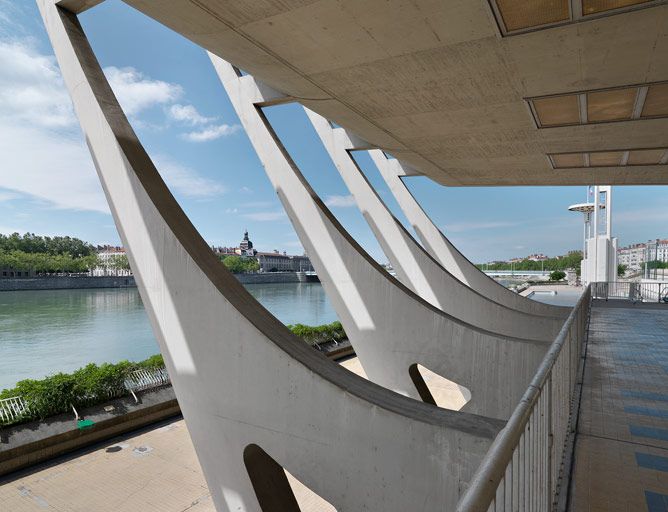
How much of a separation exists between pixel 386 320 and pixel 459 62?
508cm

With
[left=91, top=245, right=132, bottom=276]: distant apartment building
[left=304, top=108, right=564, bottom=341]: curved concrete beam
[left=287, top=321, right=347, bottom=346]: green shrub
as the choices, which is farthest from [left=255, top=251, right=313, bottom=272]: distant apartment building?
[left=304, top=108, right=564, bottom=341]: curved concrete beam

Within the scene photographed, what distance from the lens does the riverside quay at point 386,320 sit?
3.42m

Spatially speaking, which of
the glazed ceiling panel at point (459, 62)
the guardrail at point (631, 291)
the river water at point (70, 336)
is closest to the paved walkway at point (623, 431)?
the glazed ceiling panel at point (459, 62)

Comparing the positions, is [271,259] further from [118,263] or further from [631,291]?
[631,291]

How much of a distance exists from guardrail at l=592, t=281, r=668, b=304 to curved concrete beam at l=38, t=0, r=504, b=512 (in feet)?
58.1

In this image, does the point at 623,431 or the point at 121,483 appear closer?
the point at 623,431

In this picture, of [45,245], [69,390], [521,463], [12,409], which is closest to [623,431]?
[521,463]

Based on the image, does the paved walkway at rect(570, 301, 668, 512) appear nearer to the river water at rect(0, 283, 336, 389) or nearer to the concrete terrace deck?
the concrete terrace deck

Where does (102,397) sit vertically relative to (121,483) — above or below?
above

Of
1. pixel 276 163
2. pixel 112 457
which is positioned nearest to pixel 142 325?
pixel 112 457

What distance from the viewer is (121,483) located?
25.0ft

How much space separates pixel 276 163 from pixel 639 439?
7798 mm

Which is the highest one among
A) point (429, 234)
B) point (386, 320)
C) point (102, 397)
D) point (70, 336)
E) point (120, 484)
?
point (429, 234)

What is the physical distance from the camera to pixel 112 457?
8.73 metres
